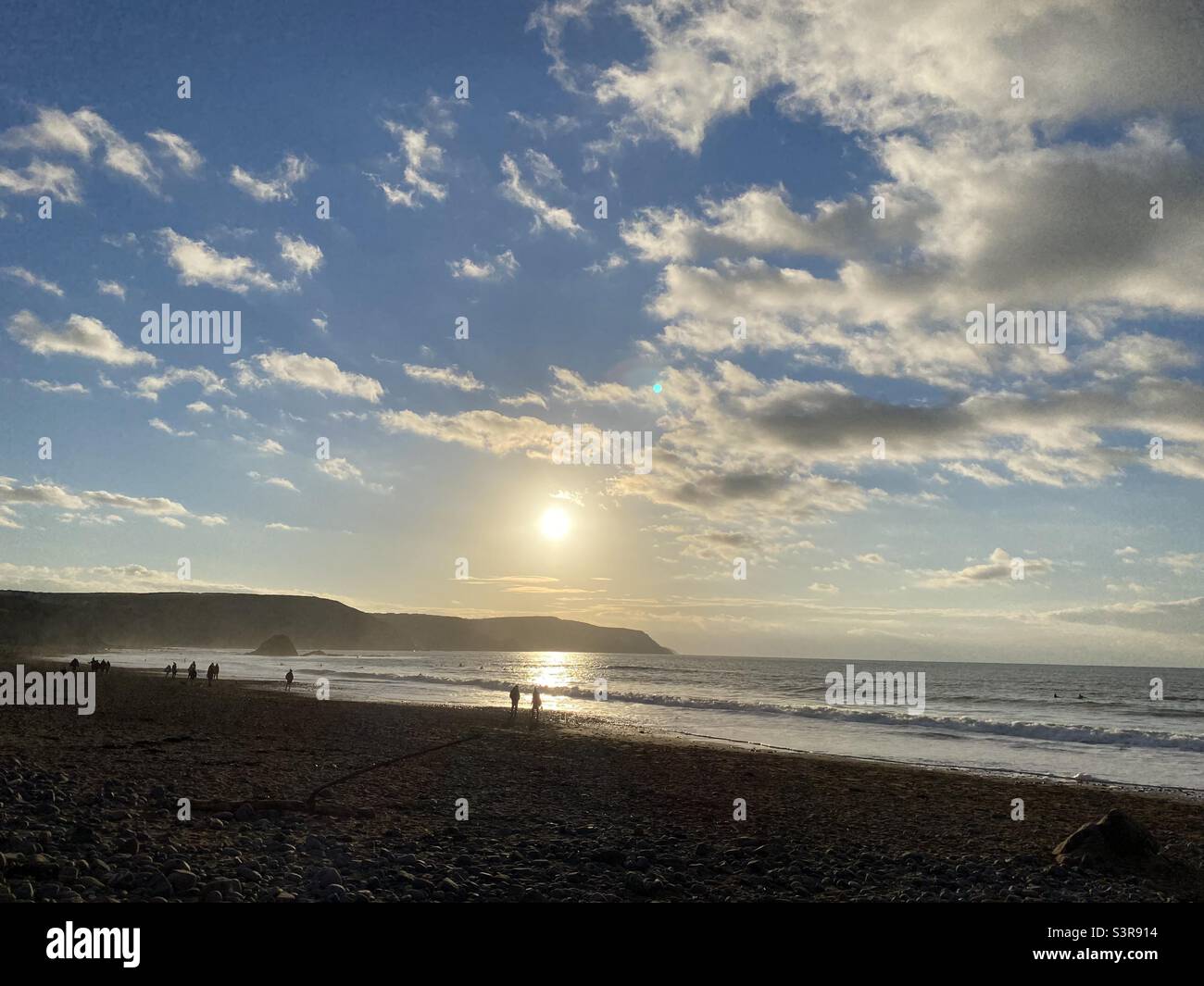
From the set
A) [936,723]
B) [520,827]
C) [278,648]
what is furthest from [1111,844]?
[278,648]

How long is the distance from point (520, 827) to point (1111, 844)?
9.92 m

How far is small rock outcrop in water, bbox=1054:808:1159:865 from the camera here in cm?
1235

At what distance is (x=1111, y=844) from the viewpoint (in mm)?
12539

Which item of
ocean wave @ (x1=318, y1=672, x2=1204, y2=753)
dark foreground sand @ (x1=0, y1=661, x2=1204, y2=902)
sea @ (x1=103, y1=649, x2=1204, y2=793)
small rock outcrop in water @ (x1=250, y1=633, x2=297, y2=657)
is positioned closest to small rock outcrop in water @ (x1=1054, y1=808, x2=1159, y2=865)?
dark foreground sand @ (x1=0, y1=661, x2=1204, y2=902)

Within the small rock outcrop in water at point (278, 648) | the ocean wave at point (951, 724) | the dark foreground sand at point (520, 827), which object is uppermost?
the dark foreground sand at point (520, 827)

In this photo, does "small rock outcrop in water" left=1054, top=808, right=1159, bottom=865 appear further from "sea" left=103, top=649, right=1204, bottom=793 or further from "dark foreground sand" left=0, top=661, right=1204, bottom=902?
"sea" left=103, top=649, right=1204, bottom=793

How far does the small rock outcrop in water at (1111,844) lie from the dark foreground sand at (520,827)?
1.04 feet

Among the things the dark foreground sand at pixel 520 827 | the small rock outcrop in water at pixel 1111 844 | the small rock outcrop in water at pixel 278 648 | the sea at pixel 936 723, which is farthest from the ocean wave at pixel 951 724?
the small rock outcrop in water at pixel 278 648

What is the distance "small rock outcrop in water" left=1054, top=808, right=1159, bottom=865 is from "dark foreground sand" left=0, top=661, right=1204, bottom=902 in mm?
317

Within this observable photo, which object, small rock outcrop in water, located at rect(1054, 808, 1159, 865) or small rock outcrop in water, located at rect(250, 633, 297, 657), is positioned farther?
small rock outcrop in water, located at rect(250, 633, 297, 657)

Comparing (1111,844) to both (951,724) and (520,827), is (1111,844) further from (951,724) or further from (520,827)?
(951,724)

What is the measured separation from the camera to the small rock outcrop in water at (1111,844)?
1235cm

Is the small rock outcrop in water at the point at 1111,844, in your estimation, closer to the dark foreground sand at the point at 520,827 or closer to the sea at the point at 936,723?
the dark foreground sand at the point at 520,827
